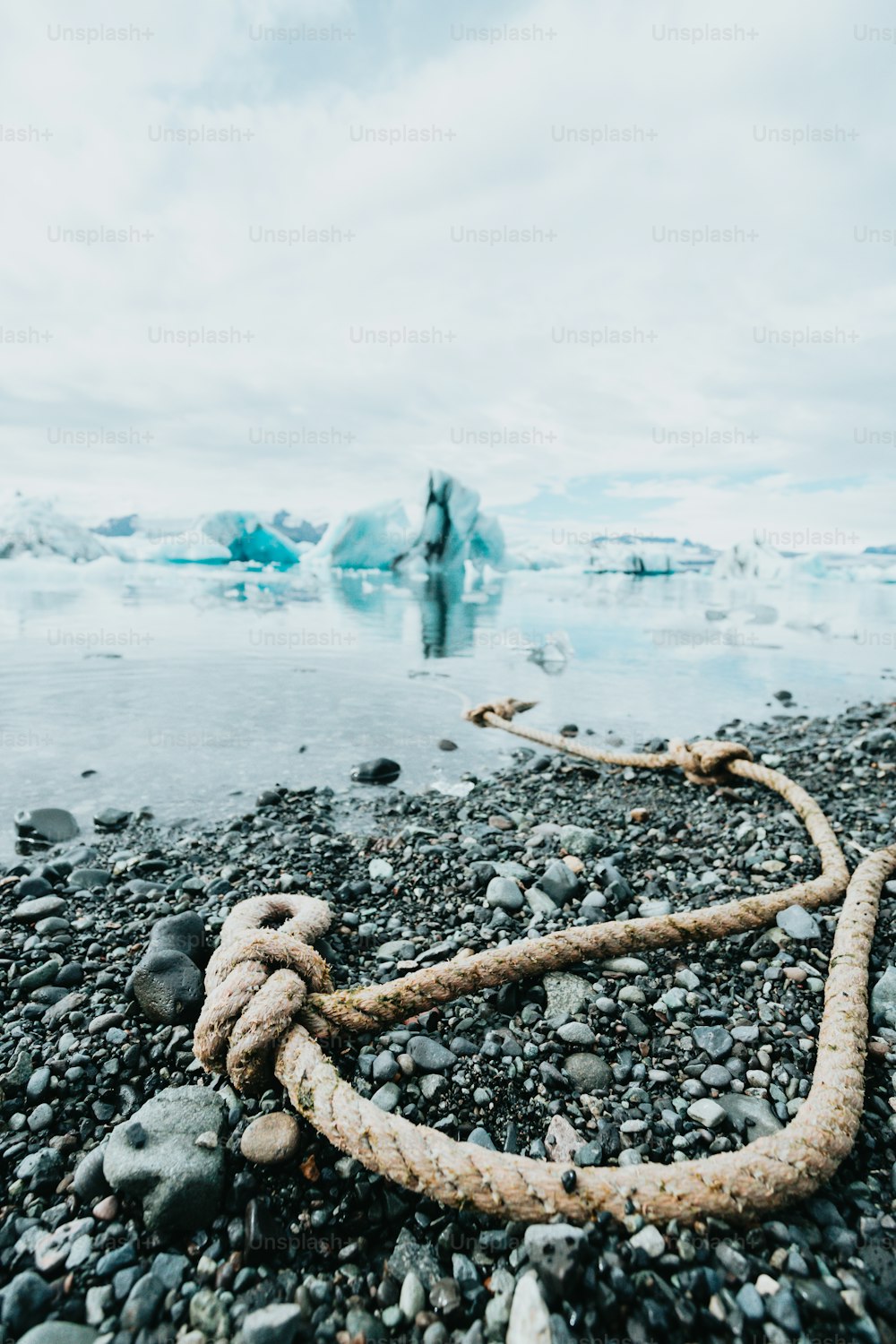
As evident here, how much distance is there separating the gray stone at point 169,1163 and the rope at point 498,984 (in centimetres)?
14

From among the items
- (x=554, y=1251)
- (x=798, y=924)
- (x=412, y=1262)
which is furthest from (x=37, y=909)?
(x=798, y=924)

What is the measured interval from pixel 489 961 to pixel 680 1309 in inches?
38.0

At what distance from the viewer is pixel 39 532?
124 ft

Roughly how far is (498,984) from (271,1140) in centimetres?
80

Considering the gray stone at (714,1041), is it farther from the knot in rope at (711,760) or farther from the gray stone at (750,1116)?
the knot in rope at (711,760)

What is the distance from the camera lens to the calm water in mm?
5148

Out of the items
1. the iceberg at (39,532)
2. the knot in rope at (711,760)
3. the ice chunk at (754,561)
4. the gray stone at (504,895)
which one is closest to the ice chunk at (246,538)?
the iceberg at (39,532)

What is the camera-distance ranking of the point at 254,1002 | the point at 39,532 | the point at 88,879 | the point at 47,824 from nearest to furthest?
1. the point at 254,1002
2. the point at 88,879
3. the point at 47,824
4. the point at 39,532

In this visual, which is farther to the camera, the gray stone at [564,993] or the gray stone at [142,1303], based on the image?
the gray stone at [564,993]

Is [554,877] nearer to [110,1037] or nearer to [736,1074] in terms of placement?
[736,1074]

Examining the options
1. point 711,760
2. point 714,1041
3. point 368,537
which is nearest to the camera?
point 714,1041

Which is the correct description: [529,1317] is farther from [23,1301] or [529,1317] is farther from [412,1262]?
[23,1301]

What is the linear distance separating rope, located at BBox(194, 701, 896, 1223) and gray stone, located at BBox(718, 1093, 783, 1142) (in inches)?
4.0

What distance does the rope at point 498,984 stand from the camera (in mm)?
1364
